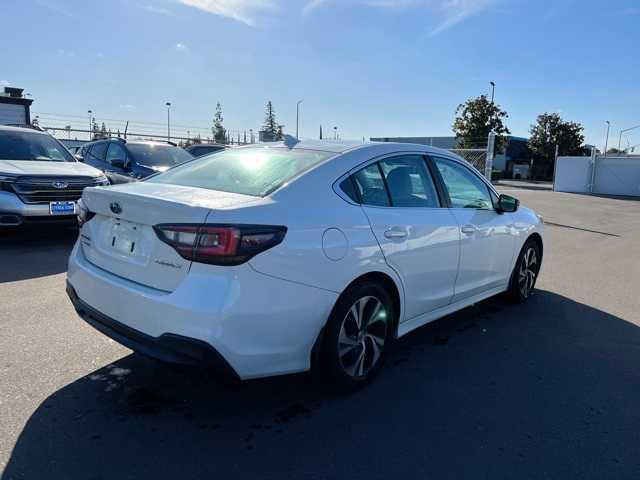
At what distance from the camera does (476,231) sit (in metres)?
4.20

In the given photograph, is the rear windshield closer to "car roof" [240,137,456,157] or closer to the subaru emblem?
"car roof" [240,137,456,157]

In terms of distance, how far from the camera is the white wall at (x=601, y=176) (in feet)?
93.4

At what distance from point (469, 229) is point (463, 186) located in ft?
1.44

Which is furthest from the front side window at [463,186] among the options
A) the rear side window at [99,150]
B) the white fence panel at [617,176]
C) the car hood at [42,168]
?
the white fence panel at [617,176]

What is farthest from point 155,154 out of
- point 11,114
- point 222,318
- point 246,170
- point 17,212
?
point 11,114

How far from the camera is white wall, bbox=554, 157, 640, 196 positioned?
28469 millimetres

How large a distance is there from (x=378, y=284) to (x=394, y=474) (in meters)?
1.19

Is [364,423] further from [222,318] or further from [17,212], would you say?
[17,212]

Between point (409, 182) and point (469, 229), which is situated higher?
point (409, 182)

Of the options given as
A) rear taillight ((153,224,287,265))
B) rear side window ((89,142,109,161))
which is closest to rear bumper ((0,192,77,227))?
rear side window ((89,142,109,161))

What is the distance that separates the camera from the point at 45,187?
6.92 meters

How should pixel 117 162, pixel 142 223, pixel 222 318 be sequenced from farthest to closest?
pixel 117 162 < pixel 142 223 < pixel 222 318

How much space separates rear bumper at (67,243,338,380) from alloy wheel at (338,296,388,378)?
0.25 meters

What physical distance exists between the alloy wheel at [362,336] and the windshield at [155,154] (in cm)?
825
